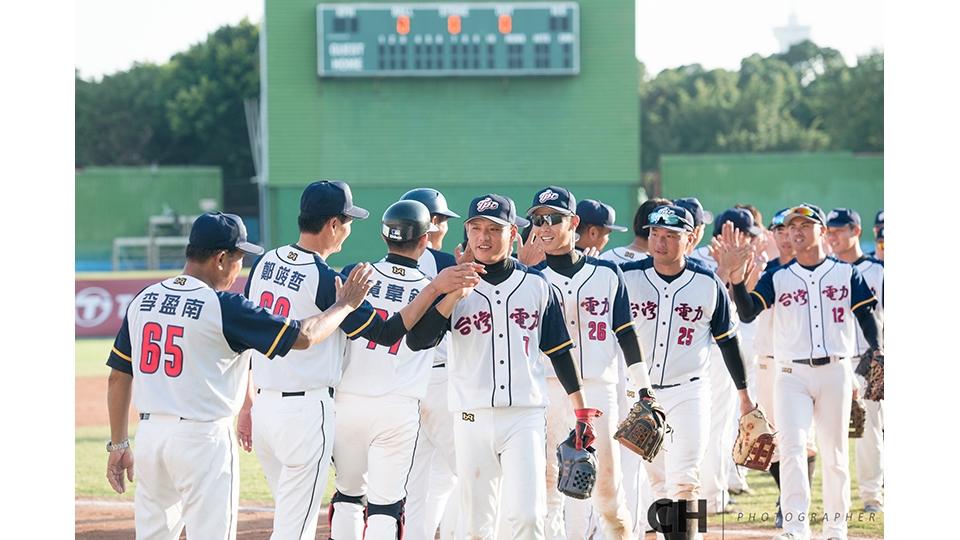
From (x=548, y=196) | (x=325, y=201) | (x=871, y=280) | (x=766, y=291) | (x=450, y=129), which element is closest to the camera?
(x=325, y=201)

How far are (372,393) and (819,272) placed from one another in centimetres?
323

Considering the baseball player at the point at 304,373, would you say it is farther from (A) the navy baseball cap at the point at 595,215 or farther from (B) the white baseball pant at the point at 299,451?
(A) the navy baseball cap at the point at 595,215

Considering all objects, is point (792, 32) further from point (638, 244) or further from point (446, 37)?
point (638, 244)

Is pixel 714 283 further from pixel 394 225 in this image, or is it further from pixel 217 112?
pixel 217 112

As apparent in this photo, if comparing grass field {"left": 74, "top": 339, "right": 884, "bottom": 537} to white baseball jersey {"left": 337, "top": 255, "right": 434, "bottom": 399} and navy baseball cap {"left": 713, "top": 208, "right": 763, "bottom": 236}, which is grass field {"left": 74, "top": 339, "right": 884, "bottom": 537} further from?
white baseball jersey {"left": 337, "top": 255, "right": 434, "bottom": 399}

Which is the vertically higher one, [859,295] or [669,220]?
[669,220]

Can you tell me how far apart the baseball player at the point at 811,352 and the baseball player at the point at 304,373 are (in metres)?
2.67

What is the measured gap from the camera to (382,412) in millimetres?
5223

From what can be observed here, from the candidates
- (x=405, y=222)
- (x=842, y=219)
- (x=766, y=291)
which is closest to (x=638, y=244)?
(x=766, y=291)

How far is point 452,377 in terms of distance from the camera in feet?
16.8

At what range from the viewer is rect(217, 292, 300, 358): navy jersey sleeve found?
174 inches

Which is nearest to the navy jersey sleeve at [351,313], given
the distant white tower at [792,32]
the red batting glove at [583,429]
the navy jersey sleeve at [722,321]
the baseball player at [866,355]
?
the red batting glove at [583,429]

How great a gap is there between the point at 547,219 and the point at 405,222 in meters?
0.85

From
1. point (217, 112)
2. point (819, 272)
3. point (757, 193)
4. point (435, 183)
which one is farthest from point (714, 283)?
point (217, 112)
